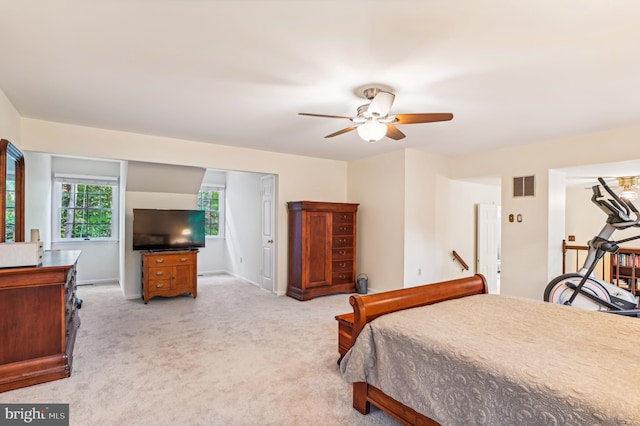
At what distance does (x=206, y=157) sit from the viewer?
5.06 metres

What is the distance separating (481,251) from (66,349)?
253 inches

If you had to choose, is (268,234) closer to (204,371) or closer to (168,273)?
(168,273)

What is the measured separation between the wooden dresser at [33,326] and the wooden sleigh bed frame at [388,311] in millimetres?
2363

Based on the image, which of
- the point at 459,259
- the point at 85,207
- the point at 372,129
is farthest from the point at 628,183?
the point at 85,207

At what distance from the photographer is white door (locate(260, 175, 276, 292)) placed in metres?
5.94

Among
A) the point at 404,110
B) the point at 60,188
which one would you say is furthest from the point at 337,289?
the point at 60,188

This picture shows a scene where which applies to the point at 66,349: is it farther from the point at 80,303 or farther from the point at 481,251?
the point at 481,251

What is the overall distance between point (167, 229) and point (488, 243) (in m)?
5.95

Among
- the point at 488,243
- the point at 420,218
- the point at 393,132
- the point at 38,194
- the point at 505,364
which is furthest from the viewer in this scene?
the point at 488,243

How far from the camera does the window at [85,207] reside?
6527 millimetres

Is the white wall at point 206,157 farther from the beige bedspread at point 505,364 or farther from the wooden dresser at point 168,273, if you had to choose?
the beige bedspread at point 505,364

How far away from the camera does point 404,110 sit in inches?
134

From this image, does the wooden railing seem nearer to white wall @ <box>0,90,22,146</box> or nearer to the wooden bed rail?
the wooden bed rail

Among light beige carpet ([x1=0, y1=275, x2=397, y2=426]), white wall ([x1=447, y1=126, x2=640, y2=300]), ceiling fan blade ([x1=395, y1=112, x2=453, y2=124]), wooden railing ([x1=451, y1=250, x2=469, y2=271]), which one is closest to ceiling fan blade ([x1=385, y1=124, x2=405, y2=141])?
ceiling fan blade ([x1=395, y1=112, x2=453, y2=124])
